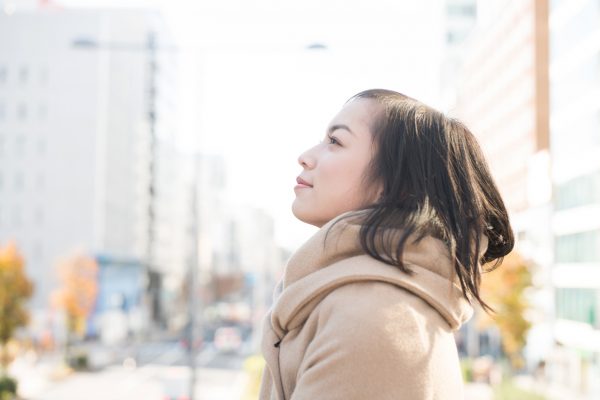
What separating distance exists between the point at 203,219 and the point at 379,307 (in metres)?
106

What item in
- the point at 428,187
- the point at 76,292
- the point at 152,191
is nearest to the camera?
the point at 428,187

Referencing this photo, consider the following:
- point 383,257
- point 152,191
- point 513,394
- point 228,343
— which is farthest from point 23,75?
point 383,257

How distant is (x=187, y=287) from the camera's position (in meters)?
95.9

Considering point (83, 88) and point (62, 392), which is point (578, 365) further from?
point (83, 88)

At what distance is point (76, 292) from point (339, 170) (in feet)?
157

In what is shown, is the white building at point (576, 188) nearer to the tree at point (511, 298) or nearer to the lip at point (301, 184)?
the tree at point (511, 298)

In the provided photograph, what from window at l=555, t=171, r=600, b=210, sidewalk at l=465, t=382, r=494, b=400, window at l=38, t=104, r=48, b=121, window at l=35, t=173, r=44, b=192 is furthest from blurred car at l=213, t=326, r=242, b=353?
sidewalk at l=465, t=382, r=494, b=400

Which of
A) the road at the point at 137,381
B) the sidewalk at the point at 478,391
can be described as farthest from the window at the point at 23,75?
the sidewalk at the point at 478,391

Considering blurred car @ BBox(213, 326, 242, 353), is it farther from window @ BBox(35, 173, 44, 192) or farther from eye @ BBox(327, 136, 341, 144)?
eye @ BBox(327, 136, 341, 144)

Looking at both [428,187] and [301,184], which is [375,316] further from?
[301,184]

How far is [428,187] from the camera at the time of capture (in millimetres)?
1662

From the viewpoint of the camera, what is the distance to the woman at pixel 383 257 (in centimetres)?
144

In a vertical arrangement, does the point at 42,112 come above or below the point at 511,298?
above

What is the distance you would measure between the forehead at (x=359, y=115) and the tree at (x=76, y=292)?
46.7 metres
